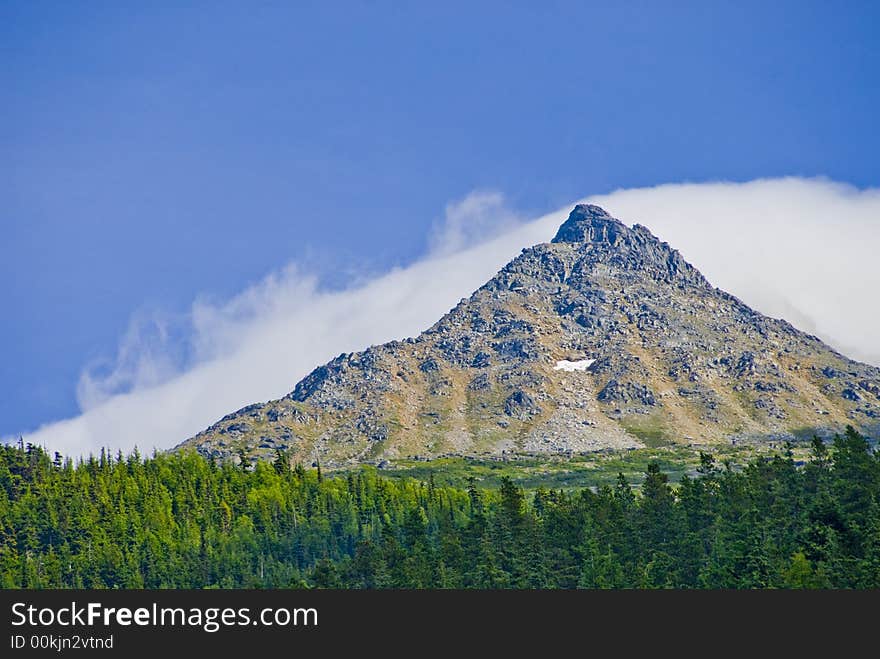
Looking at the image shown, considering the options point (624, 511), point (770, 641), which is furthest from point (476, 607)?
point (624, 511)

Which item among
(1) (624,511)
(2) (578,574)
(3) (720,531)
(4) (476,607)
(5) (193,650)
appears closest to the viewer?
(5) (193,650)

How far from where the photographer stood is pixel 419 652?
68.7m

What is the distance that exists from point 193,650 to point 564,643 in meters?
23.7

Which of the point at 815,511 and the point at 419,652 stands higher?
the point at 815,511

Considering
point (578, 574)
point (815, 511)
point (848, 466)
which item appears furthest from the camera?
point (578, 574)

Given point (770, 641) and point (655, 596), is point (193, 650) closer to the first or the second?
point (655, 596)

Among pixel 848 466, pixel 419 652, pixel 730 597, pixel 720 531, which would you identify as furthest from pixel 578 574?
pixel 419 652

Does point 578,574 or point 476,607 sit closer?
point 476,607

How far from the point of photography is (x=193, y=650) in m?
67.3

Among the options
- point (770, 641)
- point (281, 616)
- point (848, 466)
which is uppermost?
point (848, 466)

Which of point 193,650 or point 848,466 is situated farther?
point 848,466

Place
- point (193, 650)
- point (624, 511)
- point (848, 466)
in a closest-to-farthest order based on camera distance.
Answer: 1. point (193, 650)
2. point (848, 466)
3. point (624, 511)

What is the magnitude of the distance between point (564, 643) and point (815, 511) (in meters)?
54.3

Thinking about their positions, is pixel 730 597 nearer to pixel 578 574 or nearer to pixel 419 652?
pixel 419 652
